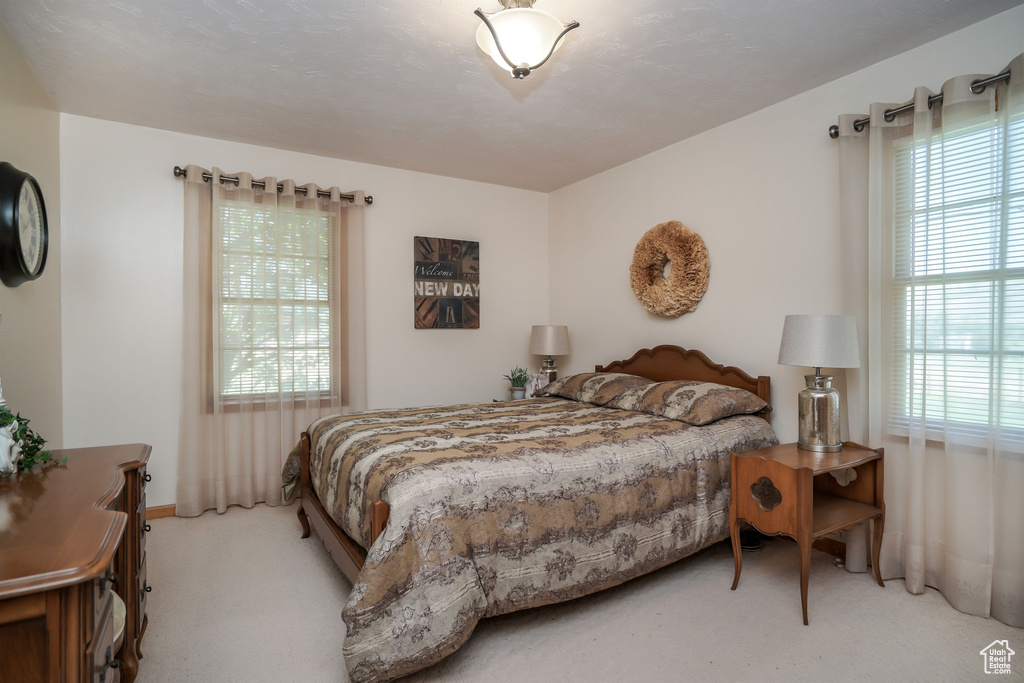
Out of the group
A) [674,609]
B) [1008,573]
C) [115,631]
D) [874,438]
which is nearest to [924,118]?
[874,438]

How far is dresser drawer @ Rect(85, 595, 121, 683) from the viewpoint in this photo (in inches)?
42.4

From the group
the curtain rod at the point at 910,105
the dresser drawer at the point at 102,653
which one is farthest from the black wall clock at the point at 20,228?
the curtain rod at the point at 910,105

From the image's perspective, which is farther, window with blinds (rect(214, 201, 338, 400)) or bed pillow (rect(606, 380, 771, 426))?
window with blinds (rect(214, 201, 338, 400))

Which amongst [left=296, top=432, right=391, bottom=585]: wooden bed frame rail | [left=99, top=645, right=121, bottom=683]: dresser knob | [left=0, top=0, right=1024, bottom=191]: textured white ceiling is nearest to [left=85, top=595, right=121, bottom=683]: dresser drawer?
[left=99, top=645, right=121, bottom=683]: dresser knob

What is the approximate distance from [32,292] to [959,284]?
14.8 ft

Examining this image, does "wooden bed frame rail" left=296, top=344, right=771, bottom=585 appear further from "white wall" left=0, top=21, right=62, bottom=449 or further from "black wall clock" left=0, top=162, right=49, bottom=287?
"black wall clock" left=0, top=162, right=49, bottom=287

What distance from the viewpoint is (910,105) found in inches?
96.1

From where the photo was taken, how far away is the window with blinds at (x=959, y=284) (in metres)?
2.15

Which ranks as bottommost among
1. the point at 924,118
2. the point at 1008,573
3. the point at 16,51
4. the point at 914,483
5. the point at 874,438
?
the point at 1008,573

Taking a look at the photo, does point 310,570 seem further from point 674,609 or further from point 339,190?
point 339,190

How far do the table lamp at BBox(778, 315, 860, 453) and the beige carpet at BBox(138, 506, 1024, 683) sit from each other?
0.72 m

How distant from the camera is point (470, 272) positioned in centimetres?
460

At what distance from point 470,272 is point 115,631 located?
353 centimetres

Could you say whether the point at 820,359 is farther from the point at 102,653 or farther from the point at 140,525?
the point at 140,525
